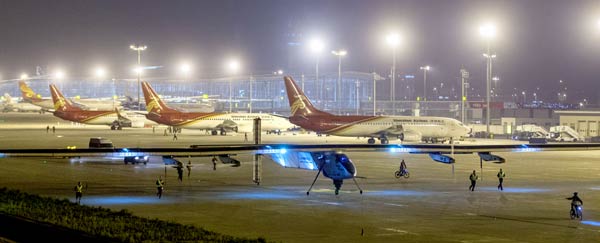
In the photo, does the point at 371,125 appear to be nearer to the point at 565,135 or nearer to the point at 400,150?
the point at 565,135

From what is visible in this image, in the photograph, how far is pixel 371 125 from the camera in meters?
92.6

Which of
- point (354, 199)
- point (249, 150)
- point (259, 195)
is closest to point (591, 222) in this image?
point (354, 199)

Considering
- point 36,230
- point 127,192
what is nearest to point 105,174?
point 127,192

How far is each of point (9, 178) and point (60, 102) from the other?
87.4 m

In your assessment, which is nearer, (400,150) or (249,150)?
(249,150)

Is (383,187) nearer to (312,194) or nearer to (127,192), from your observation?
(312,194)

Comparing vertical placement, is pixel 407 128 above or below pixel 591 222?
above

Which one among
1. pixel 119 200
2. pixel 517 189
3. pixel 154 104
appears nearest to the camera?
pixel 119 200

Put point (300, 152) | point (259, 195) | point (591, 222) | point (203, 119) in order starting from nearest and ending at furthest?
point (591, 222) < point (259, 195) < point (300, 152) < point (203, 119)

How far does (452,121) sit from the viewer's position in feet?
315

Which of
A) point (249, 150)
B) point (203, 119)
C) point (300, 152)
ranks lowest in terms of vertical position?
point (300, 152)

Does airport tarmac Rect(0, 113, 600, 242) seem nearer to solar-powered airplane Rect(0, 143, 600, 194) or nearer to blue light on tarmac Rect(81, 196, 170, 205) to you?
blue light on tarmac Rect(81, 196, 170, 205)

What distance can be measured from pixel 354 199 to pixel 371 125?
5074cm

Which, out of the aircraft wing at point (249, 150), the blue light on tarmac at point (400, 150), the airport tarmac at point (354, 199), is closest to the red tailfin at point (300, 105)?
the airport tarmac at point (354, 199)
